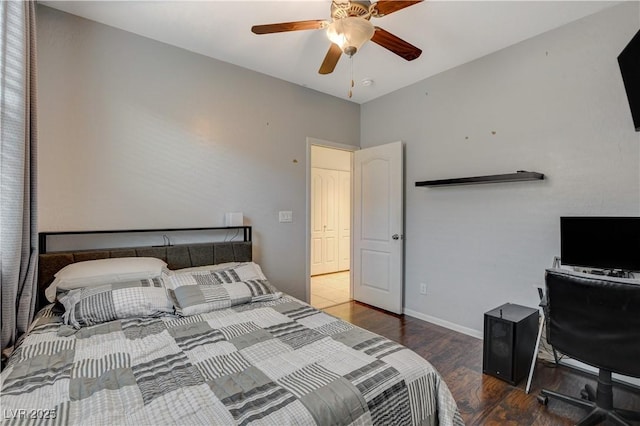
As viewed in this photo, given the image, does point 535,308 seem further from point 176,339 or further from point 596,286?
point 176,339

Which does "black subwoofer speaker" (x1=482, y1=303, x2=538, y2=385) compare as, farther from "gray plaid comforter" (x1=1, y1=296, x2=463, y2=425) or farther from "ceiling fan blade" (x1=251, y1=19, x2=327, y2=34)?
"ceiling fan blade" (x1=251, y1=19, x2=327, y2=34)

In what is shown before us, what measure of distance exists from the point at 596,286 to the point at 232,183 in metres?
2.84

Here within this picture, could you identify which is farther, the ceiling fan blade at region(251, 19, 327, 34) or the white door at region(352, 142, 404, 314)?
the white door at region(352, 142, 404, 314)

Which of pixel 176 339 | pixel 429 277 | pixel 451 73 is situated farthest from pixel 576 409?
pixel 451 73

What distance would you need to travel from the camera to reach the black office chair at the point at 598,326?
1517 millimetres

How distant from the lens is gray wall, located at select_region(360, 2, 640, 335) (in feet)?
7.23

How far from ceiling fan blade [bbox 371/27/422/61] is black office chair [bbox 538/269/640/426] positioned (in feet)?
5.44

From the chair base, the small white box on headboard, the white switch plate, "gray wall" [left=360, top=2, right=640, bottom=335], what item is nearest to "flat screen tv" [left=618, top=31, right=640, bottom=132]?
"gray wall" [left=360, top=2, right=640, bottom=335]

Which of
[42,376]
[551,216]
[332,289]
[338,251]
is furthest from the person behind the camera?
[338,251]

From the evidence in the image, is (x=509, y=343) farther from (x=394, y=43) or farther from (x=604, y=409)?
(x=394, y=43)

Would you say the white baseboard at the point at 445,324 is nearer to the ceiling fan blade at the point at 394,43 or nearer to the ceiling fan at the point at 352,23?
the ceiling fan blade at the point at 394,43

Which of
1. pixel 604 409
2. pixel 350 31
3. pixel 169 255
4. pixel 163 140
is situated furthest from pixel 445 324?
pixel 163 140

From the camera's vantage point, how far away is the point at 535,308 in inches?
99.2

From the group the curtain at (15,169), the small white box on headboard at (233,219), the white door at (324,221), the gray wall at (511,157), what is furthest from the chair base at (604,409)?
the white door at (324,221)
